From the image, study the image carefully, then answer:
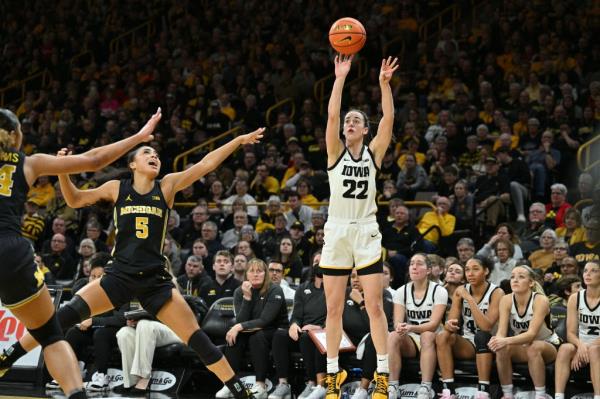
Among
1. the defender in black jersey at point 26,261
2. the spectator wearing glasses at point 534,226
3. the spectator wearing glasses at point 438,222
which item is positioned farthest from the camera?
the spectator wearing glasses at point 438,222

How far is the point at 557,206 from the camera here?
522 inches

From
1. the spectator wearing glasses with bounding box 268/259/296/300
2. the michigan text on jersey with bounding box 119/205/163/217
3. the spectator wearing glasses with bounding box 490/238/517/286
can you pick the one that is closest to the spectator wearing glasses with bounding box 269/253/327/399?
the spectator wearing glasses with bounding box 268/259/296/300

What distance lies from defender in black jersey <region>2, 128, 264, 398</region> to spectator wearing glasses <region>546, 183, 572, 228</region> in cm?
644

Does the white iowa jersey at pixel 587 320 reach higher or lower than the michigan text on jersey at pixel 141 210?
lower

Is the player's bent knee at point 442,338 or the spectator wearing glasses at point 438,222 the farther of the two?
the spectator wearing glasses at point 438,222

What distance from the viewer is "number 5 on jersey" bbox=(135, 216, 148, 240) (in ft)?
26.1

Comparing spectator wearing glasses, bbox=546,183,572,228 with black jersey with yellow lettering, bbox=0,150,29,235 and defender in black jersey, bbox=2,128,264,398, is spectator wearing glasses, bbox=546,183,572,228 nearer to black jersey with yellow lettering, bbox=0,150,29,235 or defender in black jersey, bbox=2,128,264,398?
defender in black jersey, bbox=2,128,264,398

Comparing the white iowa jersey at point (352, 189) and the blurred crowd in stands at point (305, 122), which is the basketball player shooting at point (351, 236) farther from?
the blurred crowd in stands at point (305, 122)

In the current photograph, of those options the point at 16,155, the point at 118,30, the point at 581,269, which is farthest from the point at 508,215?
the point at 118,30

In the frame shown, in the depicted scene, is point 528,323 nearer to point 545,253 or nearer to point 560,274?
point 560,274

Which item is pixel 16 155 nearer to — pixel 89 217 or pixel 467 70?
pixel 89 217

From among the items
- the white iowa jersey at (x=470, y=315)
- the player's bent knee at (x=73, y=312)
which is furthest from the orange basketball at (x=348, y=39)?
the white iowa jersey at (x=470, y=315)

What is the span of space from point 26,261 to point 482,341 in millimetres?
4999

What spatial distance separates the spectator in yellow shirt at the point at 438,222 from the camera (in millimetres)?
13359
